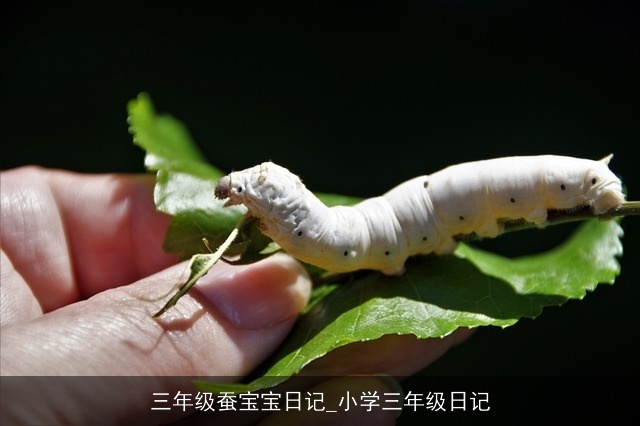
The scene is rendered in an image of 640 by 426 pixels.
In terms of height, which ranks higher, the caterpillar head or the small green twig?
the caterpillar head

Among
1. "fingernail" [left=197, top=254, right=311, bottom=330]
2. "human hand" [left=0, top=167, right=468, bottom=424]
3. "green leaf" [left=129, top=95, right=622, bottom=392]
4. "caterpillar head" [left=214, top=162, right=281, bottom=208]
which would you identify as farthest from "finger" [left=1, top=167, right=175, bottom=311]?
"caterpillar head" [left=214, top=162, right=281, bottom=208]

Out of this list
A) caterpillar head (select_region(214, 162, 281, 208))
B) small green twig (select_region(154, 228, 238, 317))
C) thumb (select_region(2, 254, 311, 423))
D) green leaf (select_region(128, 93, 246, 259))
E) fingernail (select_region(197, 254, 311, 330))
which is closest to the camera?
thumb (select_region(2, 254, 311, 423))

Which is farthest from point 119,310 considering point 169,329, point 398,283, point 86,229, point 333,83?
point 333,83

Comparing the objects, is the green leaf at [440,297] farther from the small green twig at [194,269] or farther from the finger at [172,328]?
the small green twig at [194,269]

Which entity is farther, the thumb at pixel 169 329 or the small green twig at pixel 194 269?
the small green twig at pixel 194 269

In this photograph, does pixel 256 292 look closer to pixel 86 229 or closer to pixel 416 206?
pixel 416 206

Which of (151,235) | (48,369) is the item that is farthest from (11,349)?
(151,235)

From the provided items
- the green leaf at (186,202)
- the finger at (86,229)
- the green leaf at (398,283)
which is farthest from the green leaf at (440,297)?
the finger at (86,229)

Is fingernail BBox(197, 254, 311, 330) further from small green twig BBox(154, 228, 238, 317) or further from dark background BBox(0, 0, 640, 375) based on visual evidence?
dark background BBox(0, 0, 640, 375)
